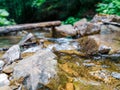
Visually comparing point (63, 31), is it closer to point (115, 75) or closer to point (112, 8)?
point (112, 8)

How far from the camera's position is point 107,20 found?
7.96 metres

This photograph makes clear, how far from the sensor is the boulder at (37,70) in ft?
10.5

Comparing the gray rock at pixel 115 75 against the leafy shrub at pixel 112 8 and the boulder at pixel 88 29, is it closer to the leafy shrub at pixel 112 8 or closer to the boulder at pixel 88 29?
the boulder at pixel 88 29

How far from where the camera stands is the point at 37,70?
3.40 m

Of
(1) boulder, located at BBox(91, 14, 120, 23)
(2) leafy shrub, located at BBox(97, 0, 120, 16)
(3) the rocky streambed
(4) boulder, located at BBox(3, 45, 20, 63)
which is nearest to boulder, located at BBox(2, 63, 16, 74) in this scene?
(3) the rocky streambed

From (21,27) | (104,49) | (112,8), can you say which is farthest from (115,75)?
(112,8)

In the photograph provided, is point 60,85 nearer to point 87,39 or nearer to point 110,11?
point 87,39

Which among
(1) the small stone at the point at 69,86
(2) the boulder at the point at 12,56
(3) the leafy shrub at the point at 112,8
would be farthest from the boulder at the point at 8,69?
(3) the leafy shrub at the point at 112,8

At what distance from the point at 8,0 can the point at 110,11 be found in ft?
18.6

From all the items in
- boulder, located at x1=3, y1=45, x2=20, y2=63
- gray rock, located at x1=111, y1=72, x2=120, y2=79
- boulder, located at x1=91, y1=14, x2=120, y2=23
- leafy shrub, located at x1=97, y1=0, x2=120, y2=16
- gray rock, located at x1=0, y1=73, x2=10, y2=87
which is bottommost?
gray rock, located at x1=111, y1=72, x2=120, y2=79

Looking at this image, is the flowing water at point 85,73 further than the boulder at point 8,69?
No

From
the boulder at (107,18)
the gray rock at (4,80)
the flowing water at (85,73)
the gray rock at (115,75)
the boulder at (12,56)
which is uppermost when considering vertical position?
the boulder at (107,18)

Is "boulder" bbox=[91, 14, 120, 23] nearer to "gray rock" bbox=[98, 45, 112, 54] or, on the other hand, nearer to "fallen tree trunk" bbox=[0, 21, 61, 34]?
"fallen tree trunk" bbox=[0, 21, 61, 34]

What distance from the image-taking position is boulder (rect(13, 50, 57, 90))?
3.21 m
